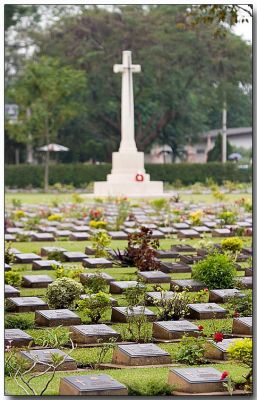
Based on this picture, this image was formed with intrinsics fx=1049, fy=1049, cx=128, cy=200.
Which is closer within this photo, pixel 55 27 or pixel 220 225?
pixel 220 225

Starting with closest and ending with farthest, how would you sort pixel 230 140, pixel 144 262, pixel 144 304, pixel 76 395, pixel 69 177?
1. pixel 76 395
2. pixel 144 304
3. pixel 144 262
4. pixel 69 177
5. pixel 230 140

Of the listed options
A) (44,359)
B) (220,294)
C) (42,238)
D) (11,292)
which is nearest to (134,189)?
(42,238)

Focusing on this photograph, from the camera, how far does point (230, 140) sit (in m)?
44.3

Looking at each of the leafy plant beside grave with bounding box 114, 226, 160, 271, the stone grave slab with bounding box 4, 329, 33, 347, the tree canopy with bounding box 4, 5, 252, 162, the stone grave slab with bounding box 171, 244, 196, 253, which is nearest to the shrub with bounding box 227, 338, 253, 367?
the stone grave slab with bounding box 4, 329, 33, 347

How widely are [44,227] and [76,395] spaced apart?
12579 millimetres

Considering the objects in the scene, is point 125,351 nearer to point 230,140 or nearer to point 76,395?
point 76,395

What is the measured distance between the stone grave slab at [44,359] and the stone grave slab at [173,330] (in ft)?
3.98

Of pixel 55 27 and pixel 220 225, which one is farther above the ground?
pixel 55 27

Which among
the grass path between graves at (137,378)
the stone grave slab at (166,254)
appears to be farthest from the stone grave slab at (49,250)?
the grass path between graves at (137,378)

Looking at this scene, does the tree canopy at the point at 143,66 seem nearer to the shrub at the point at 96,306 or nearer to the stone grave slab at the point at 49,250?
the stone grave slab at the point at 49,250

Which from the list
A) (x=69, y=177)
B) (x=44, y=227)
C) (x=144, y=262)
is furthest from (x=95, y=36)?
(x=144, y=262)

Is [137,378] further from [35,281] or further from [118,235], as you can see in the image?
[118,235]

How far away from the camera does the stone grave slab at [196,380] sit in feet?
20.3

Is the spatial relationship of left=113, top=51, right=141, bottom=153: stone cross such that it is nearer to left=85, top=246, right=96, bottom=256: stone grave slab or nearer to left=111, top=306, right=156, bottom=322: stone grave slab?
left=85, top=246, right=96, bottom=256: stone grave slab
